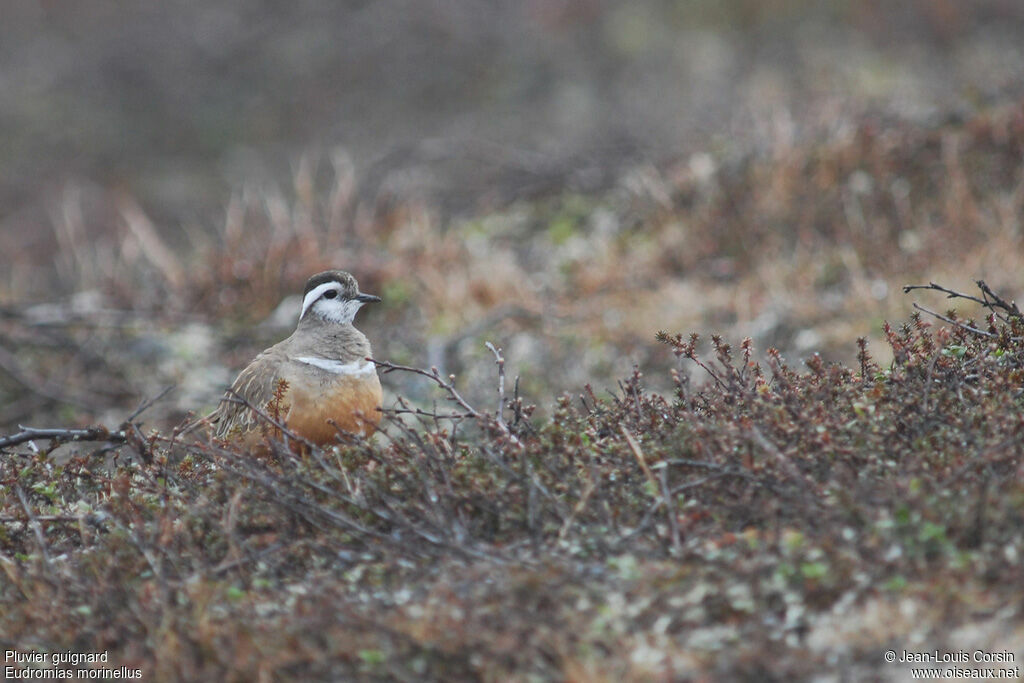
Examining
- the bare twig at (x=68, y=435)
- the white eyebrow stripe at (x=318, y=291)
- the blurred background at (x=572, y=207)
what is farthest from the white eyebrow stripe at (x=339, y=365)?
the blurred background at (x=572, y=207)

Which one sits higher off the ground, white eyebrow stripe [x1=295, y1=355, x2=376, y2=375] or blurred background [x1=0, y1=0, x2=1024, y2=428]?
blurred background [x1=0, y1=0, x2=1024, y2=428]

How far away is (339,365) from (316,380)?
0.54ft

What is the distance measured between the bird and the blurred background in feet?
8.97

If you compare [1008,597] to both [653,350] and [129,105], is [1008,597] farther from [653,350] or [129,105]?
[129,105]

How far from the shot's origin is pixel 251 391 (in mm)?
Answer: 6238

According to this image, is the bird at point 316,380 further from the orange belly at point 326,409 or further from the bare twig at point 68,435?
the bare twig at point 68,435

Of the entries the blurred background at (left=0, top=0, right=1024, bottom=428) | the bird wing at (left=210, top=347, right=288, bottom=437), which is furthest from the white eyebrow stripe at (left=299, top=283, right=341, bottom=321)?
the blurred background at (left=0, top=0, right=1024, bottom=428)

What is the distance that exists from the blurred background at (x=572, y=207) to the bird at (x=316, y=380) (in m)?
2.73

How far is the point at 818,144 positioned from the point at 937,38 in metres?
5.15

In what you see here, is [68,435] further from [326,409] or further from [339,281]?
[339,281]

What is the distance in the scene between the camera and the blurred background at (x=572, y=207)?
9.80 meters

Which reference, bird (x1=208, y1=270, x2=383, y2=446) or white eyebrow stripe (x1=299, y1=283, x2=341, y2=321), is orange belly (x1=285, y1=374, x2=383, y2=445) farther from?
white eyebrow stripe (x1=299, y1=283, x2=341, y2=321)

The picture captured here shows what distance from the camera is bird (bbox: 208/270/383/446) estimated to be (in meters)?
5.73

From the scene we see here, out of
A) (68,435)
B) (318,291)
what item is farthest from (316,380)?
(68,435)
